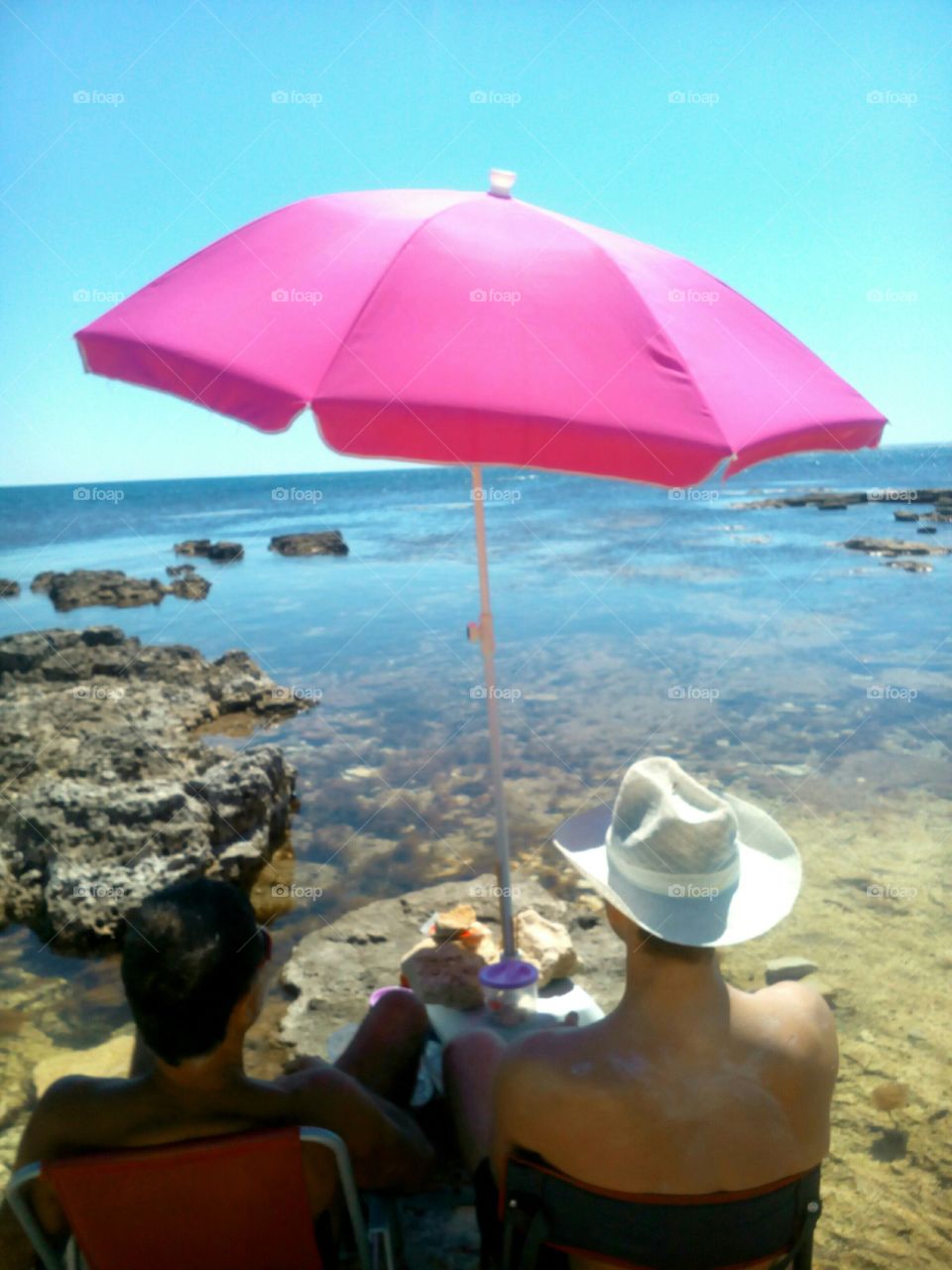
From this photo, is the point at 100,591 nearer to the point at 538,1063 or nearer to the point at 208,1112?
the point at 208,1112

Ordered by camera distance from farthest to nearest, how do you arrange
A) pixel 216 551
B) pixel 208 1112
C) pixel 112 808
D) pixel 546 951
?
1. pixel 216 551
2. pixel 112 808
3. pixel 546 951
4. pixel 208 1112

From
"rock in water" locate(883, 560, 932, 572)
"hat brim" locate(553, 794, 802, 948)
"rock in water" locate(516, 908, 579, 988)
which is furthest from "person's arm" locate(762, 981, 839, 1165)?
"rock in water" locate(883, 560, 932, 572)

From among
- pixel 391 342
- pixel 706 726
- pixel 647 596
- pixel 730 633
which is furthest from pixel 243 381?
pixel 647 596

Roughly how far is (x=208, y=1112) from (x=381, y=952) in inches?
95.4

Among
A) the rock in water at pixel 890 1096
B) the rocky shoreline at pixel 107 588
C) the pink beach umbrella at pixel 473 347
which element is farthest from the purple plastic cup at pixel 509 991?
the rocky shoreline at pixel 107 588

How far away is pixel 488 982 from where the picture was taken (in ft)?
9.27

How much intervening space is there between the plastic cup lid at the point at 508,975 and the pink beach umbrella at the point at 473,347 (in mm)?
1614

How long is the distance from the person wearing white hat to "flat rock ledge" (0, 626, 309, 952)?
292 centimetres

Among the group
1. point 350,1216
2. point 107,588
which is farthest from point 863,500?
point 350,1216

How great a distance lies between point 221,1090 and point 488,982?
128cm

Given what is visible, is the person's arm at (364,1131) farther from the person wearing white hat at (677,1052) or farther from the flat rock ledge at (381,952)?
the flat rock ledge at (381,952)

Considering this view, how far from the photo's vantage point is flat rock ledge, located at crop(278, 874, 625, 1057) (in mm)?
3568

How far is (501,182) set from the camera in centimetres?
272

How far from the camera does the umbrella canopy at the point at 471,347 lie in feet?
6.60
